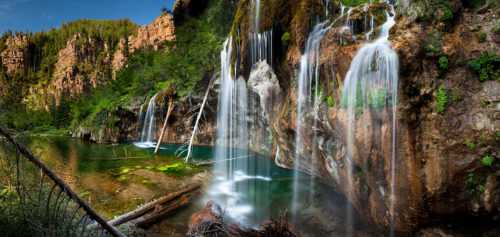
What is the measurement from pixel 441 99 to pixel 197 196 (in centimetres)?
748

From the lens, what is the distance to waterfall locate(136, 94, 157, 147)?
65.2 ft

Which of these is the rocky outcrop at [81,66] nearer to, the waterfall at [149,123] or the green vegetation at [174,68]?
the green vegetation at [174,68]

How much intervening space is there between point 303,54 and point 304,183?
17.5ft

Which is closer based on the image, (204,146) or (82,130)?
(204,146)

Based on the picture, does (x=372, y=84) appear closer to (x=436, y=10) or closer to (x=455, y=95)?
(x=455, y=95)

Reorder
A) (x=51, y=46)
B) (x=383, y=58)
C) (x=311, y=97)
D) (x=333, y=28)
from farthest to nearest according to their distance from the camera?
(x=51, y=46) < (x=311, y=97) < (x=333, y=28) < (x=383, y=58)

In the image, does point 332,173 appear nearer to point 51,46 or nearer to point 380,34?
point 380,34

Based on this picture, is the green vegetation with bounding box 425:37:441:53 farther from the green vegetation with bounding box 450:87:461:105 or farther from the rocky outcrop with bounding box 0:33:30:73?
the rocky outcrop with bounding box 0:33:30:73

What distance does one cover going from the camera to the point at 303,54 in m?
6.86

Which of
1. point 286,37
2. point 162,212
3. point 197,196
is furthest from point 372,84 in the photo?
point 197,196

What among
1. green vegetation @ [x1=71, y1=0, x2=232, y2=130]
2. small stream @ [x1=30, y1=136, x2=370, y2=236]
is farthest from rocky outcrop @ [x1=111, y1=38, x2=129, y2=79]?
small stream @ [x1=30, y1=136, x2=370, y2=236]

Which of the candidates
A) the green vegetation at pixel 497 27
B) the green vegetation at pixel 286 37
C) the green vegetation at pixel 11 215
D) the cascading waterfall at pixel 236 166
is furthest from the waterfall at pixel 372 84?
the green vegetation at pixel 11 215

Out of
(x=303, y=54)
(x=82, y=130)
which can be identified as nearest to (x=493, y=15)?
(x=303, y=54)

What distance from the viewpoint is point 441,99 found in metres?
4.08
